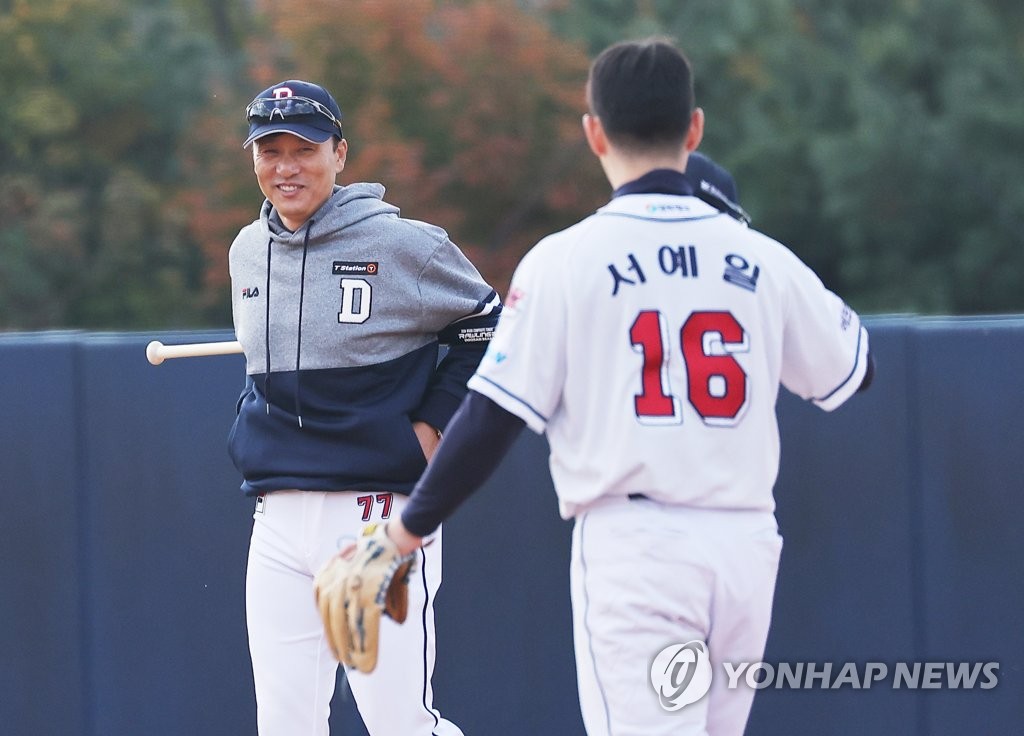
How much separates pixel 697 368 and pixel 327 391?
124cm

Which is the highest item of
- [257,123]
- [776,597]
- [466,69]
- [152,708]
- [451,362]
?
[466,69]

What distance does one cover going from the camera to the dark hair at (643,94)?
104 inches

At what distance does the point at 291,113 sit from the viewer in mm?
3586

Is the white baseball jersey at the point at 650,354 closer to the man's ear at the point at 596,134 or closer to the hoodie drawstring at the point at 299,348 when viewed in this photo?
the man's ear at the point at 596,134

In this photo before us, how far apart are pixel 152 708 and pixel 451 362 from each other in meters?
1.66

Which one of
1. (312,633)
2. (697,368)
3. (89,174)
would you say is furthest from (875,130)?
(697,368)

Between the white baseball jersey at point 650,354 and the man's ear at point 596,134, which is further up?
the man's ear at point 596,134

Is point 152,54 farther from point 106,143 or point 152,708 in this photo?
point 152,708

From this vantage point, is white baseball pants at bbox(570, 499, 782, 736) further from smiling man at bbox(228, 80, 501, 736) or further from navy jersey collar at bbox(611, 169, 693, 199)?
smiling man at bbox(228, 80, 501, 736)

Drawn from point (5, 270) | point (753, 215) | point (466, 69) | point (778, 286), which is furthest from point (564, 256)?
point (753, 215)

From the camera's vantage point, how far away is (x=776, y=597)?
4.29 metres

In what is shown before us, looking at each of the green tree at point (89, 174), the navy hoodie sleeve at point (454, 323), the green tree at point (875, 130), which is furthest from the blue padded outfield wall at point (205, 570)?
the green tree at point (875, 130)

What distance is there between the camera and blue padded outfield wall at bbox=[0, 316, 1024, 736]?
4242 millimetres

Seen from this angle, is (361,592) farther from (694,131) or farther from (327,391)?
(694,131)
